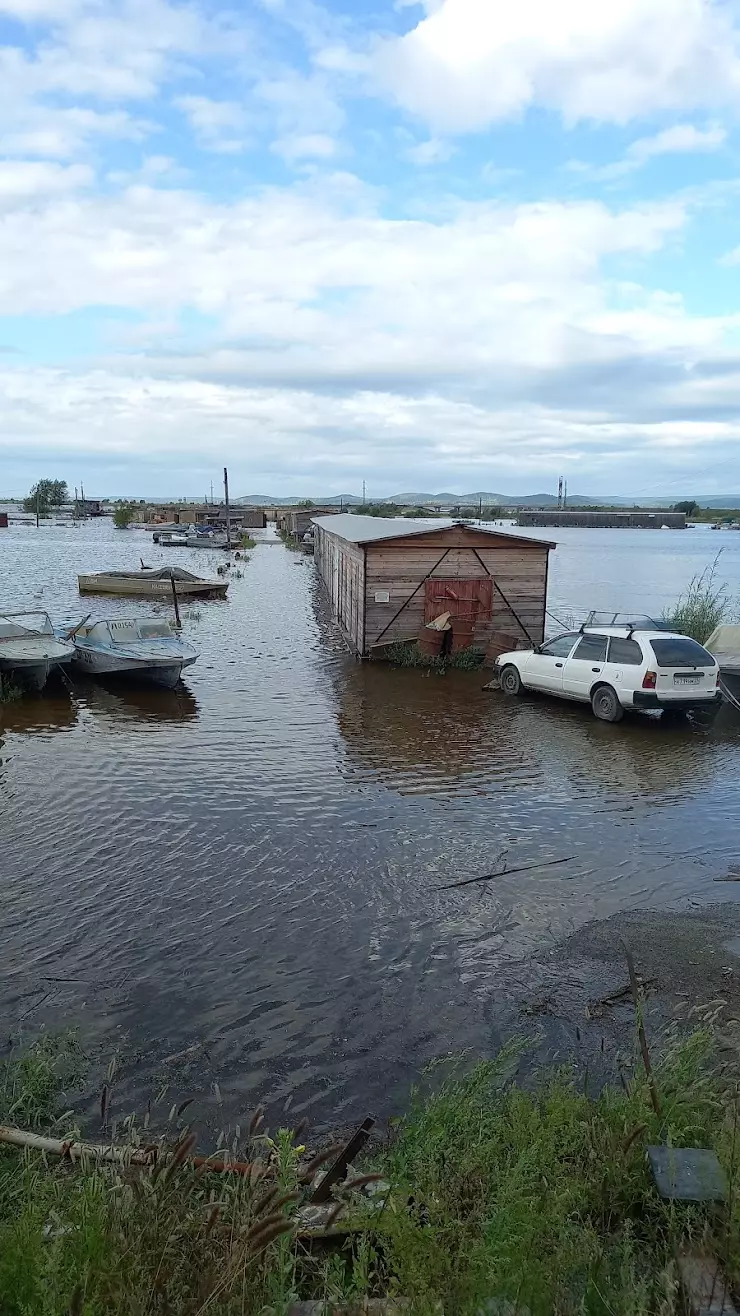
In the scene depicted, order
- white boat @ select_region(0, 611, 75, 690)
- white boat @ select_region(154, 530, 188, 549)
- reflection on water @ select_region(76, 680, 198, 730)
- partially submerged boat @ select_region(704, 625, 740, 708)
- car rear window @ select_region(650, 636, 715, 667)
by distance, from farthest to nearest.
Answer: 1. white boat @ select_region(154, 530, 188, 549)
2. white boat @ select_region(0, 611, 75, 690)
3. partially submerged boat @ select_region(704, 625, 740, 708)
4. reflection on water @ select_region(76, 680, 198, 730)
5. car rear window @ select_region(650, 636, 715, 667)

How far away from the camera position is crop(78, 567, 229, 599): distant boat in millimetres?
40188

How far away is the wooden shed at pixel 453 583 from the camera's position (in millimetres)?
22938

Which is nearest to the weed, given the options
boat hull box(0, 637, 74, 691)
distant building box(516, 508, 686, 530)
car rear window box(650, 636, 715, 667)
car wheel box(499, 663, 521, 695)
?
boat hull box(0, 637, 74, 691)

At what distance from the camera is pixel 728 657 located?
1911 centimetres

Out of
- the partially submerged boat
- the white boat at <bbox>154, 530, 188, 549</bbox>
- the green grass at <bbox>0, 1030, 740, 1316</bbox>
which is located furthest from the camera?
the white boat at <bbox>154, 530, 188, 549</bbox>

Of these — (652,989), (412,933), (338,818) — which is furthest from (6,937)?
(652,989)

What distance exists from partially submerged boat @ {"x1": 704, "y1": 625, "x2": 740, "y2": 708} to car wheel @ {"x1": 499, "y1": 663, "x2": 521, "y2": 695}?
4041mm

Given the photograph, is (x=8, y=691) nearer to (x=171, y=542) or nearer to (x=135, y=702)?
(x=135, y=702)

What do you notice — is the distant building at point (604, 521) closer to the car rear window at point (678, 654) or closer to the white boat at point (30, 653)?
the white boat at point (30, 653)

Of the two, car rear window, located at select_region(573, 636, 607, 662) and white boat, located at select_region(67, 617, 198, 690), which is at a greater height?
car rear window, located at select_region(573, 636, 607, 662)

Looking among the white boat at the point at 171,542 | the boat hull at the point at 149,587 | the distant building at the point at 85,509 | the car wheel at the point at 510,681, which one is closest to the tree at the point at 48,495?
the distant building at the point at 85,509

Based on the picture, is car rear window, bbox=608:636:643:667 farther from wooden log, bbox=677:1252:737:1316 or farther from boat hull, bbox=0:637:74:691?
wooden log, bbox=677:1252:737:1316

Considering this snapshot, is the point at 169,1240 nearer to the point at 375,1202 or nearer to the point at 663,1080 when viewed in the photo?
the point at 375,1202

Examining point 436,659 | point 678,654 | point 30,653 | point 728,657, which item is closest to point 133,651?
point 30,653
